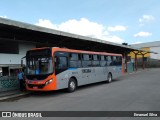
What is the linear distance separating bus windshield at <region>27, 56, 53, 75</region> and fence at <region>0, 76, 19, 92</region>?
227cm

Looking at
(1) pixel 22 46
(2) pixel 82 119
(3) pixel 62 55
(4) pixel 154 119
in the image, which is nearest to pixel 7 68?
(1) pixel 22 46

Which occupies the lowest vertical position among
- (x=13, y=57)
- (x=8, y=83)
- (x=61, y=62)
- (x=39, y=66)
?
(x=8, y=83)

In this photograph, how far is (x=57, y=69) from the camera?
12172 millimetres

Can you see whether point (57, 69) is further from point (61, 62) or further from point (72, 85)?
point (72, 85)

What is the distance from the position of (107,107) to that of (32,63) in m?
5.99

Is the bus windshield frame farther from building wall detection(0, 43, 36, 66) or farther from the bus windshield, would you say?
building wall detection(0, 43, 36, 66)

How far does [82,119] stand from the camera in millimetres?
6719

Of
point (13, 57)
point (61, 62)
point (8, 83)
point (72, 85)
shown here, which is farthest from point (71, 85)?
point (13, 57)

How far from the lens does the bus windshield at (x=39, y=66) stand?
11938 millimetres

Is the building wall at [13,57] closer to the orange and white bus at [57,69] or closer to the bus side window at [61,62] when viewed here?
the orange and white bus at [57,69]

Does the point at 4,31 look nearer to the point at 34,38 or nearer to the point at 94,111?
the point at 34,38

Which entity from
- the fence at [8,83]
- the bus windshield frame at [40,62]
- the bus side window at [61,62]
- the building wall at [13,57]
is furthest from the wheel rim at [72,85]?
the building wall at [13,57]

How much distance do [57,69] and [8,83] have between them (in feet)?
13.3

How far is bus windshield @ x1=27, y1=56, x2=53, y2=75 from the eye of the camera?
11.9 meters
